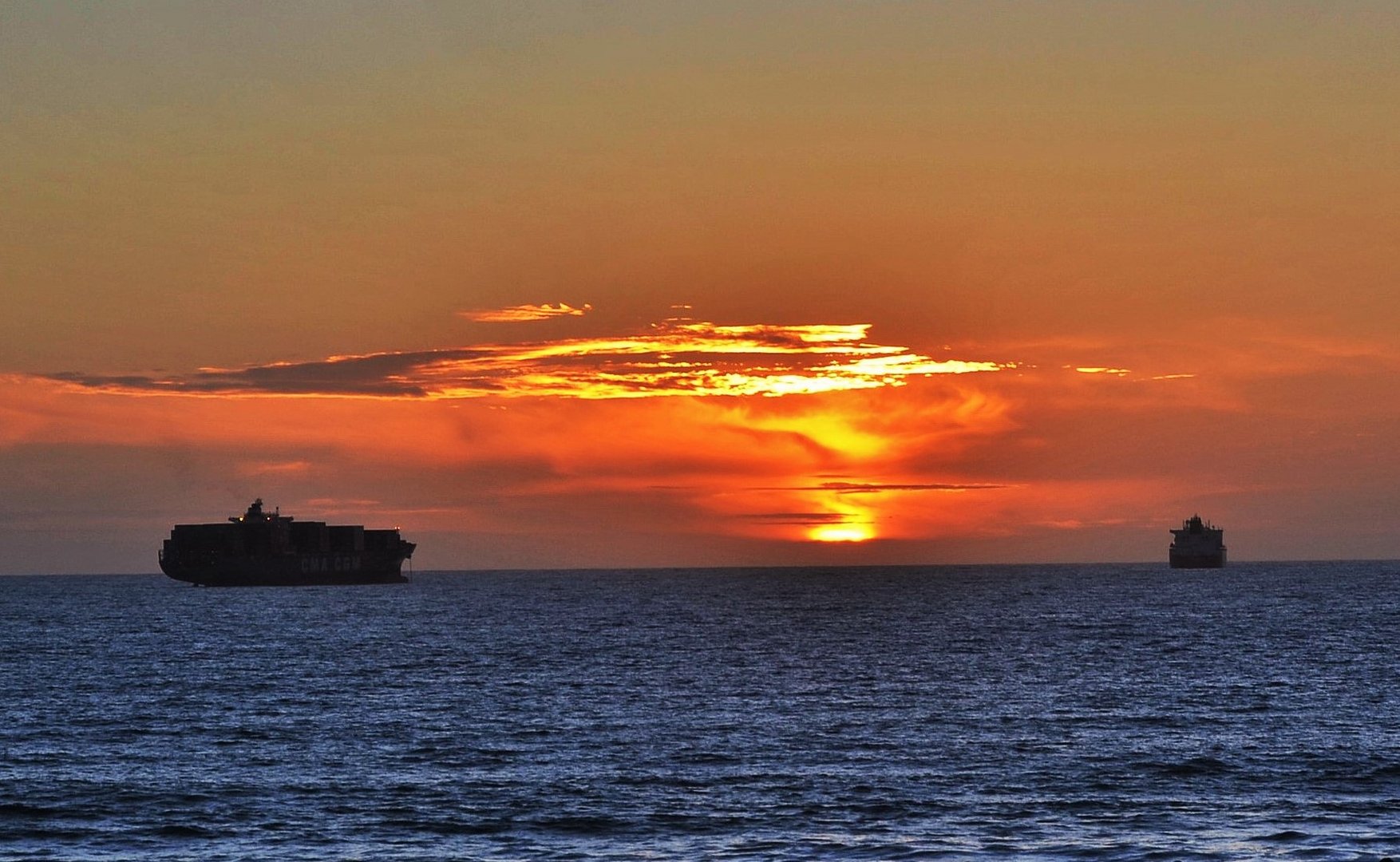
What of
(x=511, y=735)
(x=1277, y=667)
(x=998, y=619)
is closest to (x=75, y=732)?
(x=511, y=735)

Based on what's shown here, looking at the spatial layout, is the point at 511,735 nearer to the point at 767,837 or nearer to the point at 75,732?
the point at 75,732

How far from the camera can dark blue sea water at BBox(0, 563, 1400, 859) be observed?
131ft

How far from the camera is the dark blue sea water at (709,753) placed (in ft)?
131

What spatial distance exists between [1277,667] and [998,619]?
68.0 meters

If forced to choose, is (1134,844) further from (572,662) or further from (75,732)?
(572,662)

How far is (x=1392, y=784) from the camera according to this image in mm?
47312

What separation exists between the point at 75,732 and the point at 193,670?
3244 cm

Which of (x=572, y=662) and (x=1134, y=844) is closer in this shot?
(x=1134, y=844)

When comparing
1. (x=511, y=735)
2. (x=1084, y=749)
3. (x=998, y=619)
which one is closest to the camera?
(x=1084, y=749)

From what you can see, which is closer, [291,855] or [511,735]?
[291,855]

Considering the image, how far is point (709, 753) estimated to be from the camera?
55000 millimetres

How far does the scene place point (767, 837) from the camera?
39.7 meters

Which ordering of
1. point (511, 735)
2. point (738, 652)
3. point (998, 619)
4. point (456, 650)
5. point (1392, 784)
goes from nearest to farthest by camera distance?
point (1392, 784), point (511, 735), point (738, 652), point (456, 650), point (998, 619)

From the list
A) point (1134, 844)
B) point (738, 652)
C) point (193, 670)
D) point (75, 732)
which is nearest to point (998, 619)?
point (738, 652)
